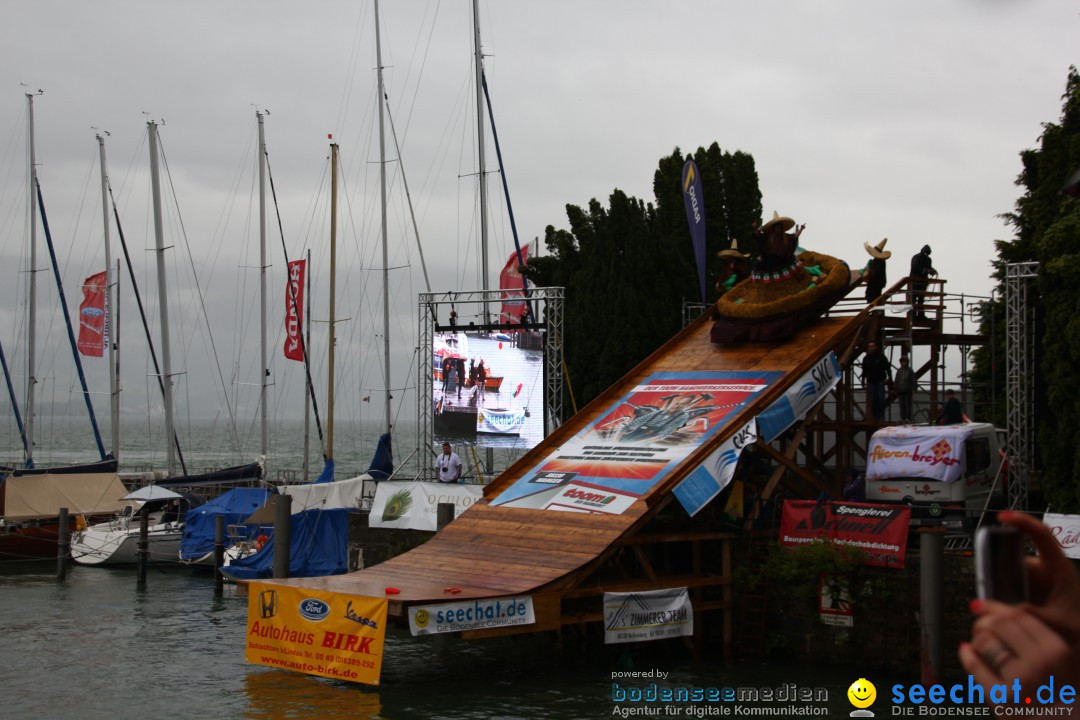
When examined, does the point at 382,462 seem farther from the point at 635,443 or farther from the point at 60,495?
the point at 635,443

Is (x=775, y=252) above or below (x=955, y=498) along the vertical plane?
above

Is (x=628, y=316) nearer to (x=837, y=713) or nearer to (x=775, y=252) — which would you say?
(x=775, y=252)

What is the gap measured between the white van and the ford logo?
11.2 metres

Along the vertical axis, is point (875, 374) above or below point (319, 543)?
above

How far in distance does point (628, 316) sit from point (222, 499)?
14.7 meters

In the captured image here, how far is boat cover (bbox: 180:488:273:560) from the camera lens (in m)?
37.8

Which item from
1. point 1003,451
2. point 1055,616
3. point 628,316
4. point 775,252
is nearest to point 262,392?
point 628,316

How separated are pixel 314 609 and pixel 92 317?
1383 inches

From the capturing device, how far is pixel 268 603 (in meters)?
20.4

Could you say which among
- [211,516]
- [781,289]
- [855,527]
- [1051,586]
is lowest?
[211,516]

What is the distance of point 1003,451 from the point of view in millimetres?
26094

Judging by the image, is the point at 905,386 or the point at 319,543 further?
the point at 319,543

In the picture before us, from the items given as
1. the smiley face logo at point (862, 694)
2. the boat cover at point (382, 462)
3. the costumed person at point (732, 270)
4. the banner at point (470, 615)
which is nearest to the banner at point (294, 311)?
the boat cover at point (382, 462)

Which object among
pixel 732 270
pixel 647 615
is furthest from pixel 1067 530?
pixel 732 270
